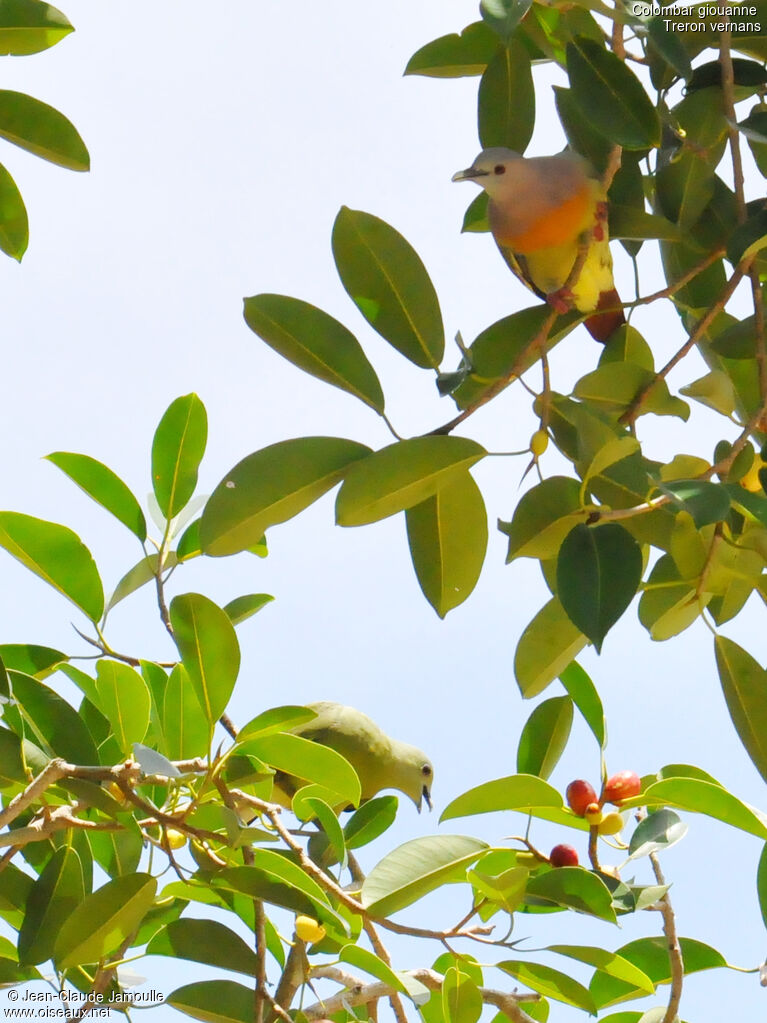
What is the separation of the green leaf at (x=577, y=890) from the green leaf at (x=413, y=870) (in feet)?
0.30

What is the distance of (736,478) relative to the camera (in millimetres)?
1547

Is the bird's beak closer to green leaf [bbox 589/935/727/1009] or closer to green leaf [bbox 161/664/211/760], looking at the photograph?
green leaf [bbox 161/664/211/760]

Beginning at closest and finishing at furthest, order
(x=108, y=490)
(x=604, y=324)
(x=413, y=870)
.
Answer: (x=413, y=870) < (x=108, y=490) < (x=604, y=324)

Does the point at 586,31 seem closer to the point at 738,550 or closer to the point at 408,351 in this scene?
the point at 408,351

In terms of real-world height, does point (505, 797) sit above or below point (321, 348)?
below

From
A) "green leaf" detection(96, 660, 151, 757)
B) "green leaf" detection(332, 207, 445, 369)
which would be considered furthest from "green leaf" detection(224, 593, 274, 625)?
"green leaf" detection(332, 207, 445, 369)

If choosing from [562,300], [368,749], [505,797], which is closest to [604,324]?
[562,300]

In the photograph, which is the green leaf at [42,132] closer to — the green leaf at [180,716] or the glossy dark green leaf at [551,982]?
the green leaf at [180,716]

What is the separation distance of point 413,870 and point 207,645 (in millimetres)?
397

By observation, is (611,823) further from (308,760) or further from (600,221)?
(600,221)

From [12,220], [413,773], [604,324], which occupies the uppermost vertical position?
[12,220]

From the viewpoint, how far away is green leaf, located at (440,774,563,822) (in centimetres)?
134

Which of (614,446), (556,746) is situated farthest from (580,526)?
(556,746)

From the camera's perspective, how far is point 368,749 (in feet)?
9.29
